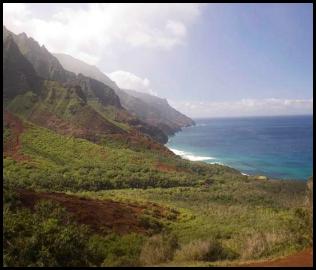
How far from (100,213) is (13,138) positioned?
45.9 metres

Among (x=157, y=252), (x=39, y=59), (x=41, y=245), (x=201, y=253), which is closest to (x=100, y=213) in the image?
(x=157, y=252)

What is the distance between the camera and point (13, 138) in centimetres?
6988

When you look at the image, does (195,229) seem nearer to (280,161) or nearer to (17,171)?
(17,171)

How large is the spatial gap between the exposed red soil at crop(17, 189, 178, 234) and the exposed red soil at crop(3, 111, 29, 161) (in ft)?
109

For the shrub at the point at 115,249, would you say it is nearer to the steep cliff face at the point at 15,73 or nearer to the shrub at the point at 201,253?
the shrub at the point at 201,253

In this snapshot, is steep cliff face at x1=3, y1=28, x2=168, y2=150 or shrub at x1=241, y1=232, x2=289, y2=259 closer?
shrub at x1=241, y1=232, x2=289, y2=259

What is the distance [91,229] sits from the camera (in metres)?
24.5

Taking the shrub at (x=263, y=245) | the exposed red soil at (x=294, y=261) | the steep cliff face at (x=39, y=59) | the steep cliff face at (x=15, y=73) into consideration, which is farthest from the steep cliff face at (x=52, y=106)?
the exposed red soil at (x=294, y=261)

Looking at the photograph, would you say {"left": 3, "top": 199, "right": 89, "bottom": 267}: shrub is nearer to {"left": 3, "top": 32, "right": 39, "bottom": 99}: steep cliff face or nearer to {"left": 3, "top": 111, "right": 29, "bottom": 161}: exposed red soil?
{"left": 3, "top": 111, "right": 29, "bottom": 161}: exposed red soil

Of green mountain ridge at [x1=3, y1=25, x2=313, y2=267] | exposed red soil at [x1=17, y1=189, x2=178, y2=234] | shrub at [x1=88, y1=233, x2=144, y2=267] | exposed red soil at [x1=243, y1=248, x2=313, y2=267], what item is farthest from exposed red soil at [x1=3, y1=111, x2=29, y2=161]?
exposed red soil at [x1=243, y1=248, x2=313, y2=267]

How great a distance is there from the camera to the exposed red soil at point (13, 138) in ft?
206

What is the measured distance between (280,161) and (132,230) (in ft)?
256

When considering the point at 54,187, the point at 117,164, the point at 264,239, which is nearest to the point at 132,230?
the point at 264,239

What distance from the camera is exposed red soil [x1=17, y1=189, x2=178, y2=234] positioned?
2617cm
